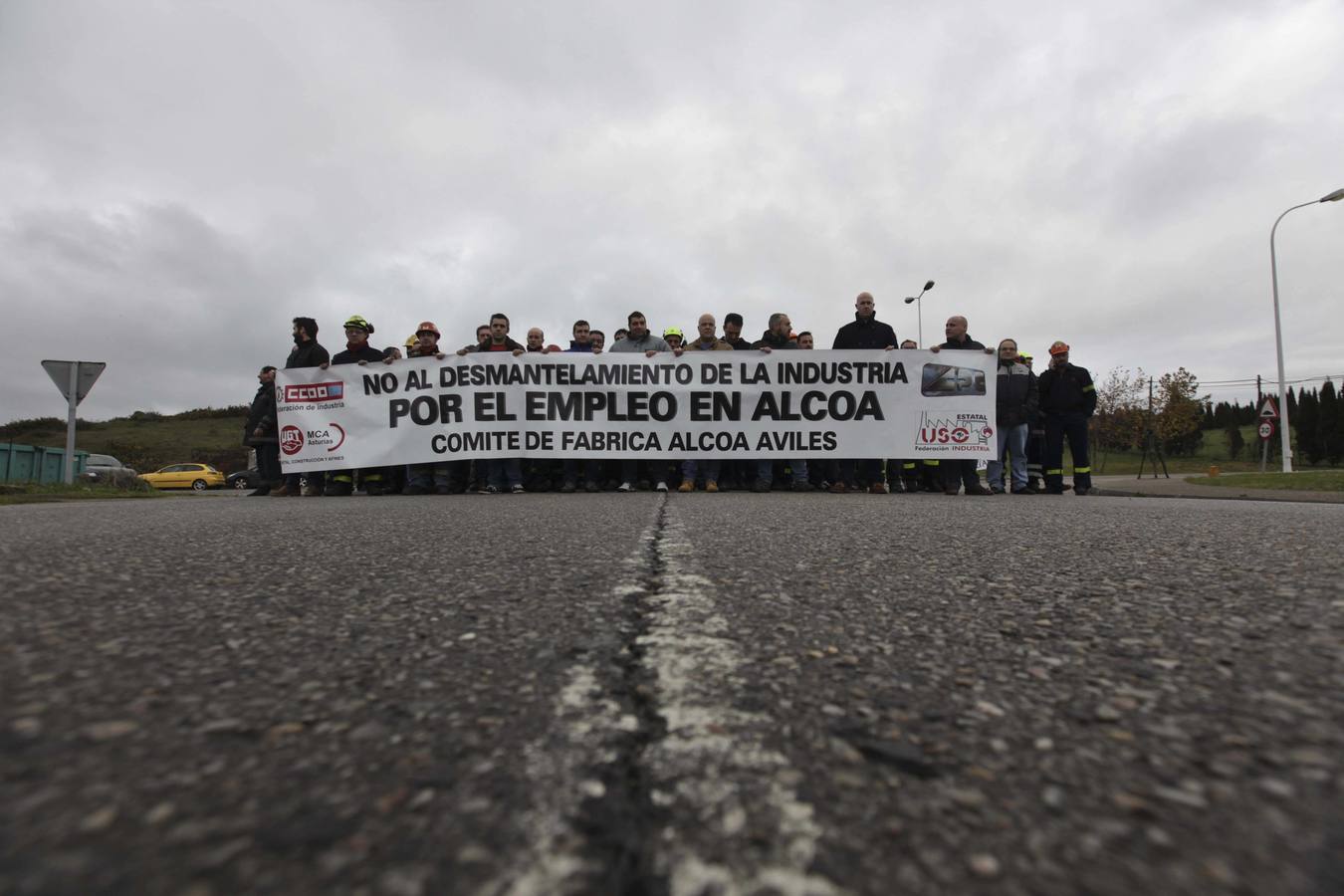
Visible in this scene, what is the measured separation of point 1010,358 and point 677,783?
9361 millimetres

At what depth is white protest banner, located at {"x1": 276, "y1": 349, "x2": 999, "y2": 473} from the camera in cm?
845

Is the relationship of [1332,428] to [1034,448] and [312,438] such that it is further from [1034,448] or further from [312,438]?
[312,438]

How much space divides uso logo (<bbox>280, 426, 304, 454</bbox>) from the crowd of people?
41 centimetres

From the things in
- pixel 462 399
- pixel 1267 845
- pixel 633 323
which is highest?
pixel 633 323

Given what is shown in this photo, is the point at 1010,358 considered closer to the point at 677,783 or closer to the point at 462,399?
the point at 462,399

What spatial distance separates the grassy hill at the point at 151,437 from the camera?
127 feet

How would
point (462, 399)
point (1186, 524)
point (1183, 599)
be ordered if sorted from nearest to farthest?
point (1183, 599) → point (1186, 524) → point (462, 399)

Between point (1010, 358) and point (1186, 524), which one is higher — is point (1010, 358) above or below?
above

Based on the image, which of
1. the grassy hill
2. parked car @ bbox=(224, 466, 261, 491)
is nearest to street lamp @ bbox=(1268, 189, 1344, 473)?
parked car @ bbox=(224, 466, 261, 491)

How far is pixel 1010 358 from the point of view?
8781mm

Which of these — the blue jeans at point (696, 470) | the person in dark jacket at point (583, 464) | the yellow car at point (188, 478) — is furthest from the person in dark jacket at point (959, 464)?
the yellow car at point (188, 478)

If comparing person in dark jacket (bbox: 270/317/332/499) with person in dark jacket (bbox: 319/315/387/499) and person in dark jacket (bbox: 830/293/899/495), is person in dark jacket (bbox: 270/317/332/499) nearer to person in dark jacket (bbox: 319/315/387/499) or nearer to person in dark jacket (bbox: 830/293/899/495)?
person in dark jacket (bbox: 319/315/387/499)

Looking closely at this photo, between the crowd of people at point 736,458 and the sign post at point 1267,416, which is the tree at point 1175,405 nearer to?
the sign post at point 1267,416

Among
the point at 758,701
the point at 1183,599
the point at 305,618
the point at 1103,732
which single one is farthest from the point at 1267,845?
the point at 305,618
